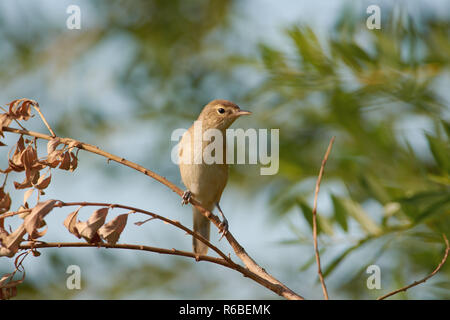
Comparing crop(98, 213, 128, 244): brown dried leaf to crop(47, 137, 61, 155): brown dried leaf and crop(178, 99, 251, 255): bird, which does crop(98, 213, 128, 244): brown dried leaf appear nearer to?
crop(47, 137, 61, 155): brown dried leaf

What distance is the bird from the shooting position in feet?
12.9

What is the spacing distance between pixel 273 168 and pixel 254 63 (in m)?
0.72

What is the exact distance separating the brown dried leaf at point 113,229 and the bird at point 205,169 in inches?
80.4

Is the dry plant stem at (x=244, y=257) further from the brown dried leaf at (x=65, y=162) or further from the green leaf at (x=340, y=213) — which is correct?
the green leaf at (x=340, y=213)

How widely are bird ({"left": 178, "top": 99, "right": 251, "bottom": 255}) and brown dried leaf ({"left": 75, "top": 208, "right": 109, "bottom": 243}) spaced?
205 centimetres

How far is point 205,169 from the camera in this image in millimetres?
3916

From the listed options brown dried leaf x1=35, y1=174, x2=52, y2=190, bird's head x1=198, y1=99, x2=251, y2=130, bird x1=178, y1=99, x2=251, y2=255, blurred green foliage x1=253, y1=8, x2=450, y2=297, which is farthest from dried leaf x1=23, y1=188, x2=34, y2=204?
bird's head x1=198, y1=99, x2=251, y2=130

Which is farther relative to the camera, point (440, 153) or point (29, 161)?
point (440, 153)

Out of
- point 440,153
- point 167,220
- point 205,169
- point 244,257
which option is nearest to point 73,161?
point 167,220

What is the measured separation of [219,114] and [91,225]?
8.93ft

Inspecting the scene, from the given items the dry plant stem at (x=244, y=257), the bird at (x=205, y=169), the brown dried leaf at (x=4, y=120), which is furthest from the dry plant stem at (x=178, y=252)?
the bird at (x=205, y=169)

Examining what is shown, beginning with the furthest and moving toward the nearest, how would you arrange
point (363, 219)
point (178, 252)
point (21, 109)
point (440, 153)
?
point (363, 219)
point (440, 153)
point (21, 109)
point (178, 252)

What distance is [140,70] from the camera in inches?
223

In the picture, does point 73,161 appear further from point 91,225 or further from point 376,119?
point 376,119
